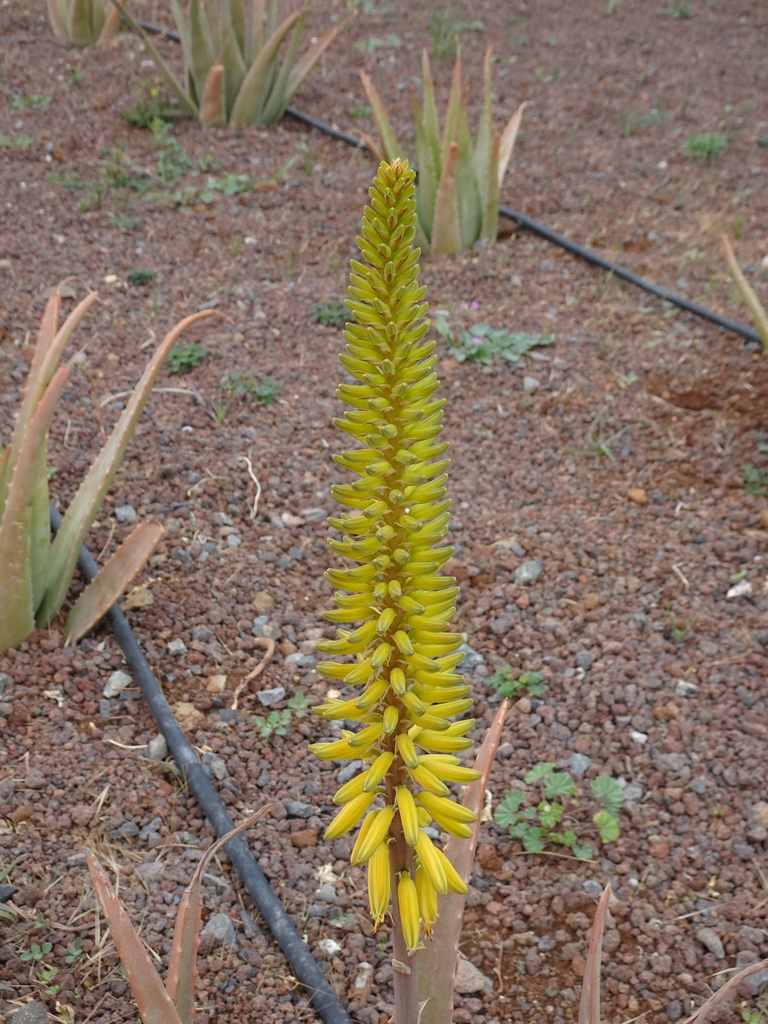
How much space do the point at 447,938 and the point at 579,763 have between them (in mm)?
981

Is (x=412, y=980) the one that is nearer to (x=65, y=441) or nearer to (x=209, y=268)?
(x=65, y=441)

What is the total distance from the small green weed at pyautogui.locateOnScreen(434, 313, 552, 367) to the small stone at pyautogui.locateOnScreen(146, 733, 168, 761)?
194 cm

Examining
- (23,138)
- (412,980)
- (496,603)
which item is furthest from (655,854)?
(23,138)

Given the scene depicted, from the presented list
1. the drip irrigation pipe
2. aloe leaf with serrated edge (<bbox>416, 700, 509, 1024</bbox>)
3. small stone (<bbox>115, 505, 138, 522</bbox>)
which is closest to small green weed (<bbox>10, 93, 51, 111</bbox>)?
the drip irrigation pipe

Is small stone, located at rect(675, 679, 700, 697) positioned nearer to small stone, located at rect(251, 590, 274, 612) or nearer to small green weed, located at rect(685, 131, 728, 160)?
small stone, located at rect(251, 590, 274, 612)

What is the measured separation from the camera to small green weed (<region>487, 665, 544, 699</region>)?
2.42 meters

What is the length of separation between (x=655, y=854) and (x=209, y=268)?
113 inches

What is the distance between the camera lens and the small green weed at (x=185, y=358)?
135 inches

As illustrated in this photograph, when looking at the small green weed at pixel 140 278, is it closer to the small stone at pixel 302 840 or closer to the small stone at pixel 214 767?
the small stone at pixel 214 767

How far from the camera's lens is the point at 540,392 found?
3520 mm

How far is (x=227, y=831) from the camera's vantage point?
6.49 ft

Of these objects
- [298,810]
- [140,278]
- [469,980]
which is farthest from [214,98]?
[469,980]

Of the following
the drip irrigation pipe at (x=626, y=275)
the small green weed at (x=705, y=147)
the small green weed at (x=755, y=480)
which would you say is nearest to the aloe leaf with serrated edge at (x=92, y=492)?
the small green weed at (x=755, y=480)

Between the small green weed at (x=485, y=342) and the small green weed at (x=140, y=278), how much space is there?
3.68ft
